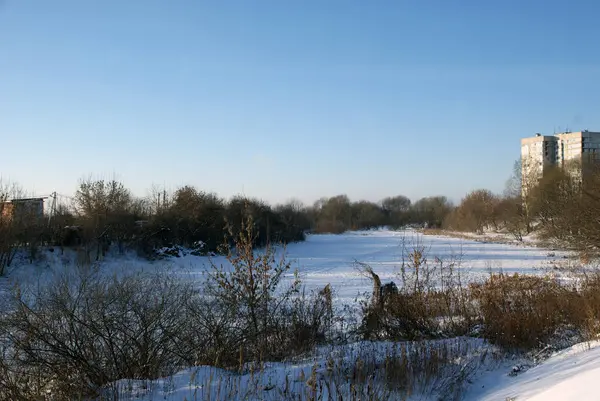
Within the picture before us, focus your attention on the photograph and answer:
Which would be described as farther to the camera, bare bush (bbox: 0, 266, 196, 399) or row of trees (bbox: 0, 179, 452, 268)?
row of trees (bbox: 0, 179, 452, 268)

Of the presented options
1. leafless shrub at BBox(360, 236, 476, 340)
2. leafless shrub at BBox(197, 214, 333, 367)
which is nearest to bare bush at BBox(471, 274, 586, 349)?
leafless shrub at BBox(360, 236, 476, 340)

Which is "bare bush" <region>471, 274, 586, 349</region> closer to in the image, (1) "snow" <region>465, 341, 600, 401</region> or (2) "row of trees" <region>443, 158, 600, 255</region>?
(1) "snow" <region>465, 341, 600, 401</region>

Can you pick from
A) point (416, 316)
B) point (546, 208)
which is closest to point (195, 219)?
point (546, 208)

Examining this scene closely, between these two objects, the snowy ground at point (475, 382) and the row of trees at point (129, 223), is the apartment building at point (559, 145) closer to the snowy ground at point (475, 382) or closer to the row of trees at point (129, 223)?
the row of trees at point (129, 223)

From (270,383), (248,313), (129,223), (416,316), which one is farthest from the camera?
(129,223)

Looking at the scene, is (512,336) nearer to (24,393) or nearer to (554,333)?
(554,333)

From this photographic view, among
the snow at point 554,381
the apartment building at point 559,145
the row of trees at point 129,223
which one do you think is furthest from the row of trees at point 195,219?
the apartment building at point 559,145

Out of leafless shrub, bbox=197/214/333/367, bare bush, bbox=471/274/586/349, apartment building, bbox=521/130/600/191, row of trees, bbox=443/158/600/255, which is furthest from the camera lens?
apartment building, bbox=521/130/600/191

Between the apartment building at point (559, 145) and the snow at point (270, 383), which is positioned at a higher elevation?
the apartment building at point (559, 145)

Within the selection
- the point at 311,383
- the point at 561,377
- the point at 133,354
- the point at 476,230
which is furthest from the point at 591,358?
the point at 476,230

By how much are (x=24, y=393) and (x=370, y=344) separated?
472 cm

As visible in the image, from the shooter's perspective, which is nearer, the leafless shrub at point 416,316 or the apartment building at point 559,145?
the leafless shrub at point 416,316

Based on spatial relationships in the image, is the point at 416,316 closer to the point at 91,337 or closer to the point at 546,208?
the point at 91,337

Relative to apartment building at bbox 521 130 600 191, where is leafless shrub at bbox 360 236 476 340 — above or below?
below
